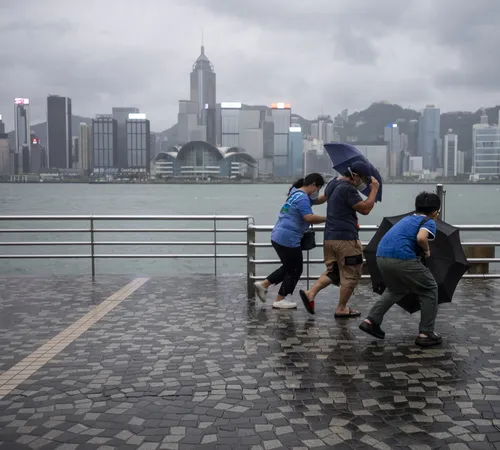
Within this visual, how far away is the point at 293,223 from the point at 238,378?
2851 millimetres

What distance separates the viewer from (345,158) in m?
7.02

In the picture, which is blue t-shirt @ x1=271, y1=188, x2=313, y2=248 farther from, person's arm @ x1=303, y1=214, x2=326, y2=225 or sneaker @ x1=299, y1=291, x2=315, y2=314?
sneaker @ x1=299, y1=291, x2=315, y2=314

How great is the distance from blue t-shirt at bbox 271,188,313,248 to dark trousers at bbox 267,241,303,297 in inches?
2.9

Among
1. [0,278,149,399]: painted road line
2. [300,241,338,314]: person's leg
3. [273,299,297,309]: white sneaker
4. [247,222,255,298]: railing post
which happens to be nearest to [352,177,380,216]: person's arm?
[300,241,338,314]: person's leg

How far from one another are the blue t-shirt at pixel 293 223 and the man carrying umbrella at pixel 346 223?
14.3 inches

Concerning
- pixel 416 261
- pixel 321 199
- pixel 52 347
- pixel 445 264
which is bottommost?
pixel 52 347

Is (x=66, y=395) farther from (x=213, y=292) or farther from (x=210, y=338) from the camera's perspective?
(x=213, y=292)

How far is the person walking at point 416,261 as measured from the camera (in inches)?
234

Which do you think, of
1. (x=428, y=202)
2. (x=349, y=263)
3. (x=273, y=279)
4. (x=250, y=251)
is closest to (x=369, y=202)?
(x=349, y=263)

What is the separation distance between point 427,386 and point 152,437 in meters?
2.19

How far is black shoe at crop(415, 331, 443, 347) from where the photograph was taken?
241 inches

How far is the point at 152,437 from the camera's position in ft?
13.0

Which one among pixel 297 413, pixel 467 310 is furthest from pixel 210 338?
pixel 467 310

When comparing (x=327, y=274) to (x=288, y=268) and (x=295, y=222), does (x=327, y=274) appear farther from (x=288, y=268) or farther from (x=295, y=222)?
(x=295, y=222)
